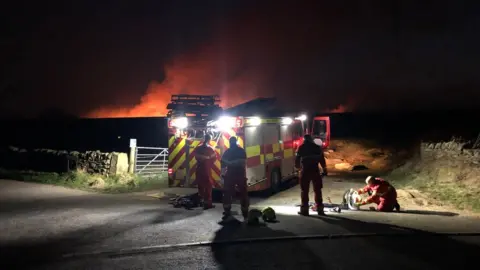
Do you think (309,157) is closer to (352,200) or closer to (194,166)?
(352,200)

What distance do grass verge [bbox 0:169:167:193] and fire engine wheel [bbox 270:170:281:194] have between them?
369 centimetres

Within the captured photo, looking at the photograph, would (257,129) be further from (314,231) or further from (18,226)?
(18,226)

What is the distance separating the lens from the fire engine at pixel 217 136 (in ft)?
34.1

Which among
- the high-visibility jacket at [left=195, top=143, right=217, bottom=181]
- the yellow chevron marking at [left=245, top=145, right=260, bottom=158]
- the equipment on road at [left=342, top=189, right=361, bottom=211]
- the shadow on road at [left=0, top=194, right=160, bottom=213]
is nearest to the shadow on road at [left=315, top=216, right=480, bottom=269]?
the equipment on road at [left=342, top=189, right=361, bottom=211]

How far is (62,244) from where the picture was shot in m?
6.14

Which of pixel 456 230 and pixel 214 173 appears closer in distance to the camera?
pixel 456 230

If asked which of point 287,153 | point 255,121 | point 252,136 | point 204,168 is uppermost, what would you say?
point 255,121

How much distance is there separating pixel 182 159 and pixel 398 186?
6.36 meters

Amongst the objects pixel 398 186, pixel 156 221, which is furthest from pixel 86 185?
pixel 398 186

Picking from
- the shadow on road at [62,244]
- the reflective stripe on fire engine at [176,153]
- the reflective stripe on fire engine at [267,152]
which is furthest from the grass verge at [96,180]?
the shadow on road at [62,244]

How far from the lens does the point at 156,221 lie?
7699mm

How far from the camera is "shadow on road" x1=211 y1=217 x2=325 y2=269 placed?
5.15 meters

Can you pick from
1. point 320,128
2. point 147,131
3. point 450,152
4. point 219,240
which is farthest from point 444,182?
point 147,131

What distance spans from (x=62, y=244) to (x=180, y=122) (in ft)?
17.0
